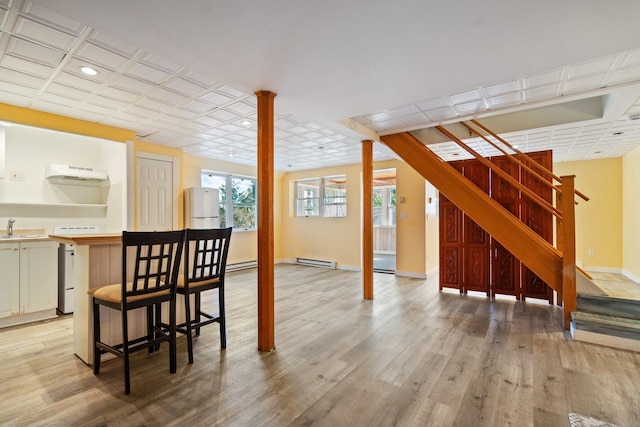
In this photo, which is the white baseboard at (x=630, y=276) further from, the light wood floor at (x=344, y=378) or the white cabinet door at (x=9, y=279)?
the white cabinet door at (x=9, y=279)

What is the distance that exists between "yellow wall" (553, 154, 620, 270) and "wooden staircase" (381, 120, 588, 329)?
8.84 feet

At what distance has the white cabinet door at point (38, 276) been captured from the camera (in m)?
3.48

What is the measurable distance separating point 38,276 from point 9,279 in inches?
9.6

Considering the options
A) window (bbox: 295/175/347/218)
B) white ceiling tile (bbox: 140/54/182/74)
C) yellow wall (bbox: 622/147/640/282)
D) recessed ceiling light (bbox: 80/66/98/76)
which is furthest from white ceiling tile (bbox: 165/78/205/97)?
yellow wall (bbox: 622/147/640/282)

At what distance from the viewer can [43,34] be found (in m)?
2.21

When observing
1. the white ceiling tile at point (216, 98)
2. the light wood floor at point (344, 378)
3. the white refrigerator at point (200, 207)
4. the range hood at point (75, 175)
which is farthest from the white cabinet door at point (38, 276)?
the white ceiling tile at point (216, 98)

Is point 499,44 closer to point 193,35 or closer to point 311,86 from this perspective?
point 311,86

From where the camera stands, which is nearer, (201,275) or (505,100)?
(201,275)

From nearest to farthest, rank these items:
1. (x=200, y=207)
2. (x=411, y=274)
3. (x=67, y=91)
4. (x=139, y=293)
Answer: (x=139, y=293) < (x=67, y=91) < (x=200, y=207) < (x=411, y=274)

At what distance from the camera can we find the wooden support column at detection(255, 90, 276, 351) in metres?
2.80

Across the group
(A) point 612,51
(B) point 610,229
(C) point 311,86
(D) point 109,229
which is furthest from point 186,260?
(B) point 610,229

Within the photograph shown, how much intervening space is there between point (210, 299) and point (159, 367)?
2.00m

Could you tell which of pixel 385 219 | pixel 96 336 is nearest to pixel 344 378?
pixel 96 336

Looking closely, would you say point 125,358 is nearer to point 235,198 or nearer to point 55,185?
point 55,185
